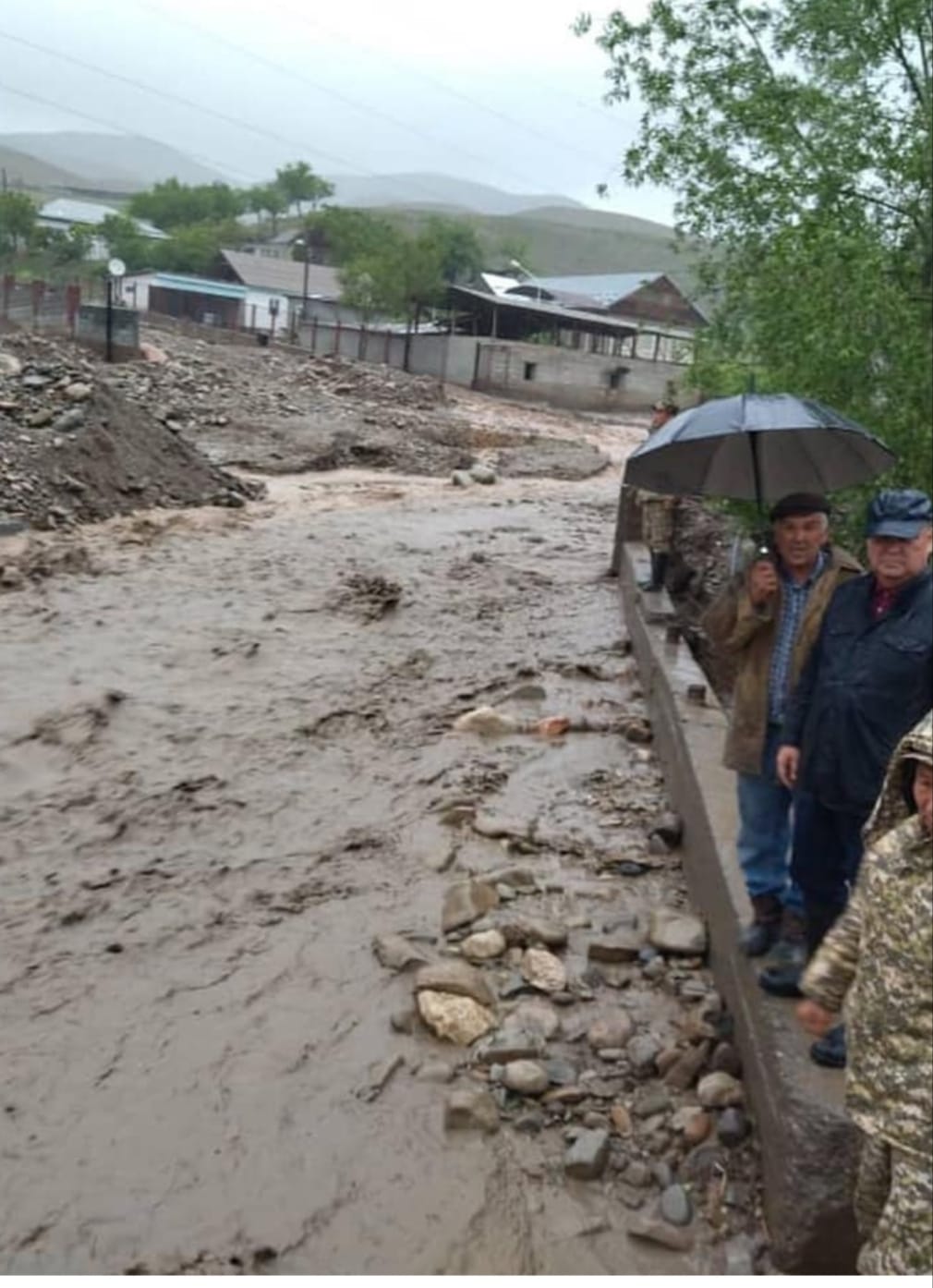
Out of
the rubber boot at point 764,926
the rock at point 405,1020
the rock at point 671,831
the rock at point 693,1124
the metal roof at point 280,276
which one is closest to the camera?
the rock at point 693,1124

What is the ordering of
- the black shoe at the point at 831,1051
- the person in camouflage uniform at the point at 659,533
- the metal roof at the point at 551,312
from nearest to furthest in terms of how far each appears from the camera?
the black shoe at the point at 831,1051 < the person in camouflage uniform at the point at 659,533 < the metal roof at the point at 551,312

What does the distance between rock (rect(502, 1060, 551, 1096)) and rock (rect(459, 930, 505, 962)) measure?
2.45ft

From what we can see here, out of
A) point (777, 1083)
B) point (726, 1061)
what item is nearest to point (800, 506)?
point (777, 1083)

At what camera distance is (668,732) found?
6.34 m

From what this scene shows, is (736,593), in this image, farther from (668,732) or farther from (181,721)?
(181,721)

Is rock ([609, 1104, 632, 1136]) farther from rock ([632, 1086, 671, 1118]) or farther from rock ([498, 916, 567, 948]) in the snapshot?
rock ([498, 916, 567, 948])

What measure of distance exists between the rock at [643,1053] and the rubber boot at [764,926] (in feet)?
1.91

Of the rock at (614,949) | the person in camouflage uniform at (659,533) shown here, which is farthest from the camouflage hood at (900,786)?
the person in camouflage uniform at (659,533)

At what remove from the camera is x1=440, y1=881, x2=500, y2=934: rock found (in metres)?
4.77

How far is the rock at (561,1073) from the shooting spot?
12.2 feet

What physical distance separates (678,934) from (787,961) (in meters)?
1.19

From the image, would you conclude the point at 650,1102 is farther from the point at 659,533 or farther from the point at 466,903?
the point at 659,533

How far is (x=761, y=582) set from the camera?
3314 millimetres

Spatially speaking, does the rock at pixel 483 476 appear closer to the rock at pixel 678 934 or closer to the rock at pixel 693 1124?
the rock at pixel 678 934
